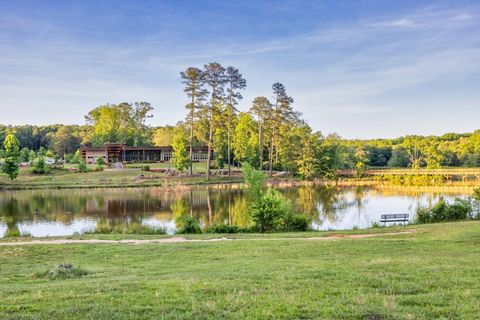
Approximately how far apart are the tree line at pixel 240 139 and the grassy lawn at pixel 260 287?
178 ft

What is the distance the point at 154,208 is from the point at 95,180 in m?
29.2

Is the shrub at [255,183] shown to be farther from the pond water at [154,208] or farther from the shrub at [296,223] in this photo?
the pond water at [154,208]

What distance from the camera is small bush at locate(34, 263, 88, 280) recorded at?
1039 centimetres

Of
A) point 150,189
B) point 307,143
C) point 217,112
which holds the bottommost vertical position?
point 150,189

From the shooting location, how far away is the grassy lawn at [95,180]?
60.1m

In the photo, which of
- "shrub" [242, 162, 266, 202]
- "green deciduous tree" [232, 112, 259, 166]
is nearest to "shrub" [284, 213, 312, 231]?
"shrub" [242, 162, 266, 202]

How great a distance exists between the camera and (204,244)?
1686 centimetres

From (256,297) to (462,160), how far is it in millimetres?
104860

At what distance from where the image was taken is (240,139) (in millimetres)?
80562

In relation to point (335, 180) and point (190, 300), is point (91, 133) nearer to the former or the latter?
point (335, 180)

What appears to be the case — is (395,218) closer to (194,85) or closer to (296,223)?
(296,223)

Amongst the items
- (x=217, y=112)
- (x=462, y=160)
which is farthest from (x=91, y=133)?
(x=462, y=160)

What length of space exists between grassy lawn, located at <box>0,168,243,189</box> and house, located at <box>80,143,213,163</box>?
55.5 feet

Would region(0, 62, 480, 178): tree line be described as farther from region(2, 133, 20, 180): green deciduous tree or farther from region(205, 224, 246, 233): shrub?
region(205, 224, 246, 233): shrub
